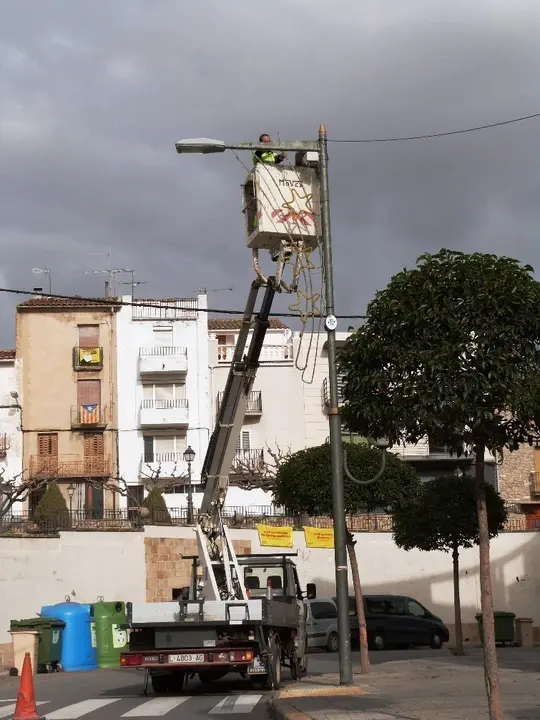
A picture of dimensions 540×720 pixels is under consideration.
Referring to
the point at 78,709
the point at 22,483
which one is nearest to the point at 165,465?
the point at 22,483

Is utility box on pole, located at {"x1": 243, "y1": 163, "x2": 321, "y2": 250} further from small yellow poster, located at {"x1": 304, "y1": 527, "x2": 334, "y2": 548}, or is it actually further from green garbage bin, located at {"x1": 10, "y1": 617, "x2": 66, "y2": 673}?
small yellow poster, located at {"x1": 304, "y1": 527, "x2": 334, "y2": 548}

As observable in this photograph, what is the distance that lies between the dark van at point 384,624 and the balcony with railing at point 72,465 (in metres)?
25.2

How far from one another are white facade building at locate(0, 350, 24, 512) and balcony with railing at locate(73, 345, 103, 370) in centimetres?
311

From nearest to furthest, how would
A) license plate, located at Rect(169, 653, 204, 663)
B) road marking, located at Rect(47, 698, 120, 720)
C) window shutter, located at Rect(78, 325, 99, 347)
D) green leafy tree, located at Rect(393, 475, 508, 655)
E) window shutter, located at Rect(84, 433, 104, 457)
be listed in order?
road marking, located at Rect(47, 698, 120, 720) → license plate, located at Rect(169, 653, 204, 663) → green leafy tree, located at Rect(393, 475, 508, 655) → window shutter, located at Rect(84, 433, 104, 457) → window shutter, located at Rect(78, 325, 99, 347)

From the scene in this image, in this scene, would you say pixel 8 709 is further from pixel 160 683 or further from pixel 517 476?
pixel 517 476

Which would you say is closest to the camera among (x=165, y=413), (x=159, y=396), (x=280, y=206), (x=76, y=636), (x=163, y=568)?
(x=280, y=206)

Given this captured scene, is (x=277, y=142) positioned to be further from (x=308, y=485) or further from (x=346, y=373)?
(x=308, y=485)

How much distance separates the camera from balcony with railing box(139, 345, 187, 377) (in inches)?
2254

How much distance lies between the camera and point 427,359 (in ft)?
35.0

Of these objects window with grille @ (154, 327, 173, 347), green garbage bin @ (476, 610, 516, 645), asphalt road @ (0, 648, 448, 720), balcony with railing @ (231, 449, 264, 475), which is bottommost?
green garbage bin @ (476, 610, 516, 645)

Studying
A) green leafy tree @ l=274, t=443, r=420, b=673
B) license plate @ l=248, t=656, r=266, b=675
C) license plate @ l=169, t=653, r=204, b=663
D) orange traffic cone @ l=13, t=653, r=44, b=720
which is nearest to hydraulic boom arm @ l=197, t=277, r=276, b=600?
license plate @ l=169, t=653, r=204, b=663

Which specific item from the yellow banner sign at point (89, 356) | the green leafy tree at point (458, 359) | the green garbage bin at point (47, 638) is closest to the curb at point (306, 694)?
the green leafy tree at point (458, 359)

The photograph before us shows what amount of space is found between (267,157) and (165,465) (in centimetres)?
4321

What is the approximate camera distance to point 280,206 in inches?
585
